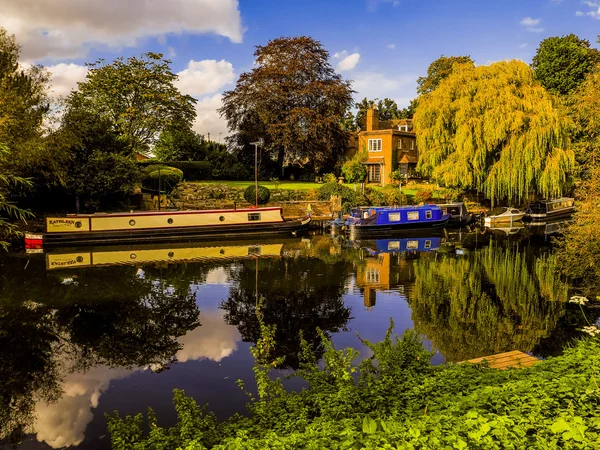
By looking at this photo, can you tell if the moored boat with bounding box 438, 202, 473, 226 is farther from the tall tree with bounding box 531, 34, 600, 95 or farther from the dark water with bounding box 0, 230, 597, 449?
the tall tree with bounding box 531, 34, 600, 95

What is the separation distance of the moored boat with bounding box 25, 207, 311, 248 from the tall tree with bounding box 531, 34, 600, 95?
25.4m

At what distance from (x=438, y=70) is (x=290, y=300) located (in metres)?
38.0

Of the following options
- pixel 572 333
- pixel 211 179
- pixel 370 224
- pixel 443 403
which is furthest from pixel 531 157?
pixel 443 403

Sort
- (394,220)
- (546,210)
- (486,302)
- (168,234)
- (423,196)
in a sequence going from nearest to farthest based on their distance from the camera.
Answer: (486,302), (168,234), (394,220), (546,210), (423,196)

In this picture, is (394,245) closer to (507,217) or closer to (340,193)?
(340,193)

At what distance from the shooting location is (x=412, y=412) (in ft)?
17.1

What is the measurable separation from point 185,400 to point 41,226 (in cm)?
2425

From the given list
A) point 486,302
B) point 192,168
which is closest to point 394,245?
point 486,302

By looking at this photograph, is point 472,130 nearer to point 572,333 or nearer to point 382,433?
point 572,333

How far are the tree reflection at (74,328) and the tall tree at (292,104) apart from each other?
24.6m

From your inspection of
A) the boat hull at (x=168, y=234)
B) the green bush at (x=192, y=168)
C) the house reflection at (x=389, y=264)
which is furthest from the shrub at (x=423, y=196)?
the green bush at (x=192, y=168)

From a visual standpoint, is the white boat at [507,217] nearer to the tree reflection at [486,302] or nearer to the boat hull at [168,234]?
the tree reflection at [486,302]

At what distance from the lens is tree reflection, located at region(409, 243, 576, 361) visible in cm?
1007

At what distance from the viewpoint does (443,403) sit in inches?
202
